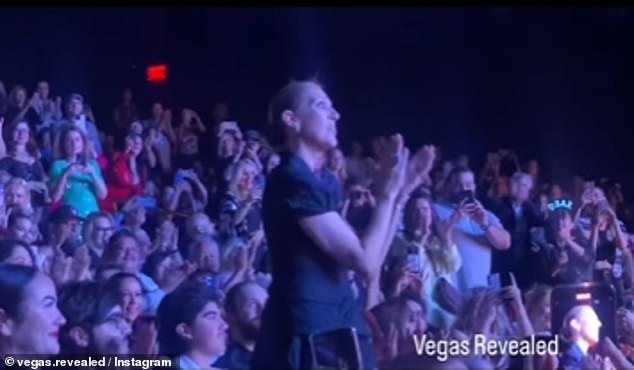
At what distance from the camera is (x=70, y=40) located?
330cm

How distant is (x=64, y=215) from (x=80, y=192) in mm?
70

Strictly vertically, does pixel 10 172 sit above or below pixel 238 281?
above

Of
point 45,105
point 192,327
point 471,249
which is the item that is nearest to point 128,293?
point 192,327

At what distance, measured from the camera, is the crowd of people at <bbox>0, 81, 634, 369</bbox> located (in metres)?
3.21

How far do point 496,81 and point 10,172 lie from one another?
Answer: 1.25 m

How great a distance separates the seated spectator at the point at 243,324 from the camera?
10.5 ft

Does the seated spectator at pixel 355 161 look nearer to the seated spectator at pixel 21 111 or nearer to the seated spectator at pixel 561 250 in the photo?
the seated spectator at pixel 561 250

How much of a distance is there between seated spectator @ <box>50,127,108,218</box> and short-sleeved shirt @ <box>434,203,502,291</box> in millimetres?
861

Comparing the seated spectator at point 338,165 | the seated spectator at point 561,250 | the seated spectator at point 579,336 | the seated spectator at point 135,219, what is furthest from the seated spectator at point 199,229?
the seated spectator at point 579,336

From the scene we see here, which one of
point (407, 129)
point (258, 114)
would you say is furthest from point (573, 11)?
point (258, 114)

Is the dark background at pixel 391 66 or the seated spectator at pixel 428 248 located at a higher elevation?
the dark background at pixel 391 66

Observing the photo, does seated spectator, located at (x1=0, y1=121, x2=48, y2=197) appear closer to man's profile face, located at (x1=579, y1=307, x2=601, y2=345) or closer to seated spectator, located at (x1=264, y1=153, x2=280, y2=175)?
seated spectator, located at (x1=264, y1=153, x2=280, y2=175)

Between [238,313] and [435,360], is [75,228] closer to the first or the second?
[238,313]

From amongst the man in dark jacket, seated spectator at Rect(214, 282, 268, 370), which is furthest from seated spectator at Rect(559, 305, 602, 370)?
seated spectator at Rect(214, 282, 268, 370)
